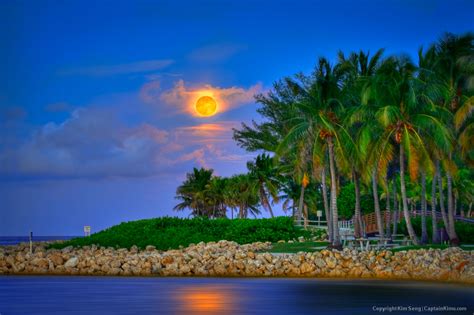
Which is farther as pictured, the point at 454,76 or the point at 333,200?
the point at 333,200

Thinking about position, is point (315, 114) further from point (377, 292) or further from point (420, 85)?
point (377, 292)

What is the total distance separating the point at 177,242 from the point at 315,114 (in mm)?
18222

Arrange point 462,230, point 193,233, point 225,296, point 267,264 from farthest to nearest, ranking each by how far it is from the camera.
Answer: point 193,233, point 462,230, point 267,264, point 225,296

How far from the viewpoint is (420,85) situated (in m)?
46.5

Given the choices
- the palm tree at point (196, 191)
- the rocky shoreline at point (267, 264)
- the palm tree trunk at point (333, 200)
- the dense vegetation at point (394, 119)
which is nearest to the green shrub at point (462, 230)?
the dense vegetation at point (394, 119)

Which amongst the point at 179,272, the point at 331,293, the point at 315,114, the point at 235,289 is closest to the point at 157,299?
the point at 235,289

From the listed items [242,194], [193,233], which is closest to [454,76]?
[193,233]

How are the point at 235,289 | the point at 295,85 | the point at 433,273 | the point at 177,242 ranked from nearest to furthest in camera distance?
1. the point at 235,289
2. the point at 433,273
3. the point at 295,85
4. the point at 177,242

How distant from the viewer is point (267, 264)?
141ft

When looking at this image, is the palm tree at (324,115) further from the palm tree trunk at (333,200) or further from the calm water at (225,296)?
the calm water at (225,296)

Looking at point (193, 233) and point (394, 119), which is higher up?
point (394, 119)

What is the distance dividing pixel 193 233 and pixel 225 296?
30724 millimetres

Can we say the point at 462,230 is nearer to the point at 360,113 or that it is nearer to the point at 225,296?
the point at 360,113

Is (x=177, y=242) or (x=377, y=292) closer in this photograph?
(x=377, y=292)
